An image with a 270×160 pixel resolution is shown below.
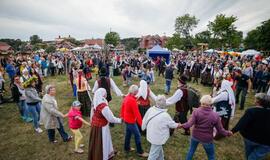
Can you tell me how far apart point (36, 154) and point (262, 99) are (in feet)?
17.6

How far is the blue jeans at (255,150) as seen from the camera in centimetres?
301

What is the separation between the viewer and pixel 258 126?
2.95 metres

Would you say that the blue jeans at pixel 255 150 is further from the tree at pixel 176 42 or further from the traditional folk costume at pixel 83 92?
the tree at pixel 176 42

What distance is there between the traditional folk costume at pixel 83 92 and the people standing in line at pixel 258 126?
508cm

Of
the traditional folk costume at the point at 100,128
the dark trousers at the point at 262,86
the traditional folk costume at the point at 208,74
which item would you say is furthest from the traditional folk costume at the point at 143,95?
the traditional folk costume at the point at 208,74

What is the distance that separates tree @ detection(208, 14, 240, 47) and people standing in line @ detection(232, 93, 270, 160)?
34.4 metres

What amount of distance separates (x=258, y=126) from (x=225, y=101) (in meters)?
1.69

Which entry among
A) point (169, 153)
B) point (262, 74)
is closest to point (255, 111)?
point (169, 153)

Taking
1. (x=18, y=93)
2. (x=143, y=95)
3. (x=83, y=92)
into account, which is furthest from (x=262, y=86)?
(x=18, y=93)

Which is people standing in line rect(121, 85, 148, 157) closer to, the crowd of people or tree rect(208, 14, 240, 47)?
the crowd of people

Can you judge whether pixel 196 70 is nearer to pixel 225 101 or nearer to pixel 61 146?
pixel 225 101

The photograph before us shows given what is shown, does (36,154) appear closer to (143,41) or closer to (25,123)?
(25,123)

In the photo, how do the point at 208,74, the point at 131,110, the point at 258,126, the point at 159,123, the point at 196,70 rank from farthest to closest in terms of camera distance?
the point at 196,70
the point at 208,74
the point at 131,110
the point at 159,123
the point at 258,126

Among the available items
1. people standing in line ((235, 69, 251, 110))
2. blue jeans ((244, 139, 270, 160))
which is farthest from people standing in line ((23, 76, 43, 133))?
people standing in line ((235, 69, 251, 110))
